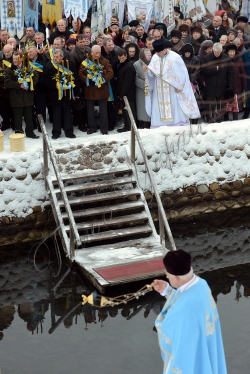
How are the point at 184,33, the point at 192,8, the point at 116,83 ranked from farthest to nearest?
the point at 192,8 < the point at 184,33 < the point at 116,83

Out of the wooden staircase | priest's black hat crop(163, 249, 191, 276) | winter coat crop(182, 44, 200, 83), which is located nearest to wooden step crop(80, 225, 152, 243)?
the wooden staircase

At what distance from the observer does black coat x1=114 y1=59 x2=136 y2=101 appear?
11344mm

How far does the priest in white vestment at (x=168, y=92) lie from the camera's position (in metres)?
11.0

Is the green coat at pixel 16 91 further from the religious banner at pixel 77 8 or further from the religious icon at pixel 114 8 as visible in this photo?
the religious icon at pixel 114 8

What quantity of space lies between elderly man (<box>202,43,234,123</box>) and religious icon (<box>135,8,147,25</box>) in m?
3.38

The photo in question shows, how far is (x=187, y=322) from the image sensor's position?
16.7 feet

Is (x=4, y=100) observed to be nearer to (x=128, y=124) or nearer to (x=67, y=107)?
(x=67, y=107)

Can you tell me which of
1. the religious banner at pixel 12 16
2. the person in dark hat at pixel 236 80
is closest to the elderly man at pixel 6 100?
the religious banner at pixel 12 16

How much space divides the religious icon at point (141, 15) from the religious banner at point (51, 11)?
1584 mm

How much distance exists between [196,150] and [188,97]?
91cm

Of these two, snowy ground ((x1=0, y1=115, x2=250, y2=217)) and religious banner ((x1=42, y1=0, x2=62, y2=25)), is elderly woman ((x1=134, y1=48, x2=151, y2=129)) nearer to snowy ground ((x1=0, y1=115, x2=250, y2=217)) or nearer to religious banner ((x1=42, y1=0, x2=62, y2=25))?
snowy ground ((x1=0, y1=115, x2=250, y2=217))

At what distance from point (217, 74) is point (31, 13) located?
4349mm

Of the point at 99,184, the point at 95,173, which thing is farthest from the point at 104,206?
the point at 95,173

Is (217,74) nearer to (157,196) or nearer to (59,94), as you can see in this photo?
(59,94)
